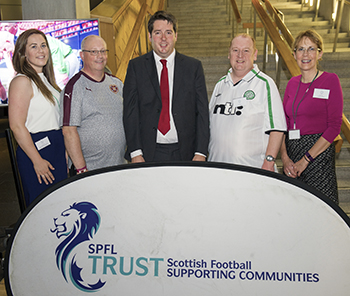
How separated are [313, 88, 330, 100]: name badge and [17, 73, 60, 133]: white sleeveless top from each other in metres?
1.50

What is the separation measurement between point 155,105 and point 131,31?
14.1 ft

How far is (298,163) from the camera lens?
197cm

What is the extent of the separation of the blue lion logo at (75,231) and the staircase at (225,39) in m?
2.76

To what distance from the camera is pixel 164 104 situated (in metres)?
1.92

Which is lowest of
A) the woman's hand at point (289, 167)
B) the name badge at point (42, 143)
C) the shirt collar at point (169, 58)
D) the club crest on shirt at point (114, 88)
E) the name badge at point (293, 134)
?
the woman's hand at point (289, 167)

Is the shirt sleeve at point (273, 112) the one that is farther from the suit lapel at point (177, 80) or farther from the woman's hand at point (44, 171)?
the woman's hand at point (44, 171)

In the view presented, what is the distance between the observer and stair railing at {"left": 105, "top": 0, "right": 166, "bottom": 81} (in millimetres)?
3793

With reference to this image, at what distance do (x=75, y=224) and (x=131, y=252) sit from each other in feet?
0.65

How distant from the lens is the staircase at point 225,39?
4.11 metres

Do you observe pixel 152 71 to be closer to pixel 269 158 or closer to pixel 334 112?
pixel 269 158

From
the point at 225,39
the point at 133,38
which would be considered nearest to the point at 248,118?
the point at 133,38

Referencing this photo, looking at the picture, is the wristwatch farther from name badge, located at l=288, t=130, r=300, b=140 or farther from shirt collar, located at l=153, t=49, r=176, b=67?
shirt collar, located at l=153, t=49, r=176, b=67

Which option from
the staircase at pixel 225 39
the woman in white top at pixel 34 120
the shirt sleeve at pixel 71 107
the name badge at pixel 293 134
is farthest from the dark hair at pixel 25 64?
the staircase at pixel 225 39

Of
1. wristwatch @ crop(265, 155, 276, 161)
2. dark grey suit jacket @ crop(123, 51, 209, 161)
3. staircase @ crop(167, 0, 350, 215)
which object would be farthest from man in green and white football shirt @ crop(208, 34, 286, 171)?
staircase @ crop(167, 0, 350, 215)
